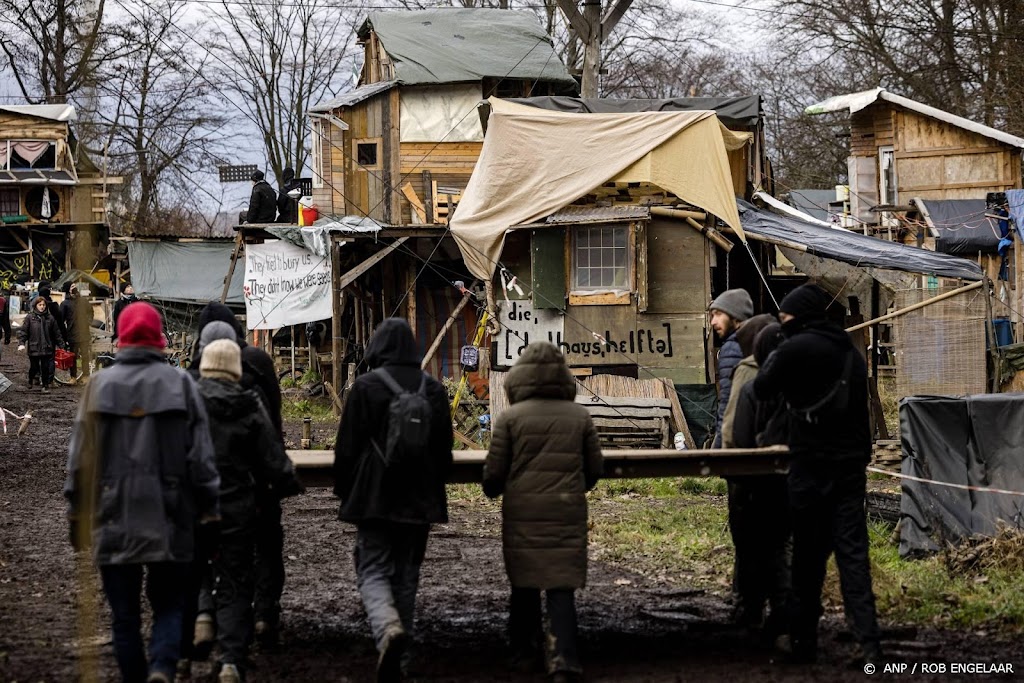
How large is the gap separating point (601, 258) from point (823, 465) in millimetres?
10994

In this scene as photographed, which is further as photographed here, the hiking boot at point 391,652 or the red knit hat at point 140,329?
the hiking boot at point 391,652

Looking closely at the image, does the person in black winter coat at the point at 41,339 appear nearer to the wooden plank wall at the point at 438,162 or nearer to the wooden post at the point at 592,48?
the wooden plank wall at the point at 438,162

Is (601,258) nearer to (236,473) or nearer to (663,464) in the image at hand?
(663,464)

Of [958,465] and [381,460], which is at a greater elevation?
[381,460]

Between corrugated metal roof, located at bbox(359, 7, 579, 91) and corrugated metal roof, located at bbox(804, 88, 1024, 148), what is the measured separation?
246 inches

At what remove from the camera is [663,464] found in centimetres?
734

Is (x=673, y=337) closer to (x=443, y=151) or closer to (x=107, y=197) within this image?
(x=443, y=151)

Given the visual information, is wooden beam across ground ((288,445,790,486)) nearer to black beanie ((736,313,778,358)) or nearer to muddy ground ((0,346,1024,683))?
black beanie ((736,313,778,358))

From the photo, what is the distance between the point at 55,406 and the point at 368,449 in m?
17.2

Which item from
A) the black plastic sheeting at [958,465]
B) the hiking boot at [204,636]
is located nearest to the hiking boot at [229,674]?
the hiking boot at [204,636]

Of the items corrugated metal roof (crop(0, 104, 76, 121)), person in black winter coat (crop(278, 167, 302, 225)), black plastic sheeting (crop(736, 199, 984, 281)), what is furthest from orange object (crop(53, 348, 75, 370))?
corrugated metal roof (crop(0, 104, 76, 121))

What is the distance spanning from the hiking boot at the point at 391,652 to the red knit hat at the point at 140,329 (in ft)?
5.69

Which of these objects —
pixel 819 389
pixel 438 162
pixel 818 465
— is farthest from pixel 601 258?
pixel 818 465

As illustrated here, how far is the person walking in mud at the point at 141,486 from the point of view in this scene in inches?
216
